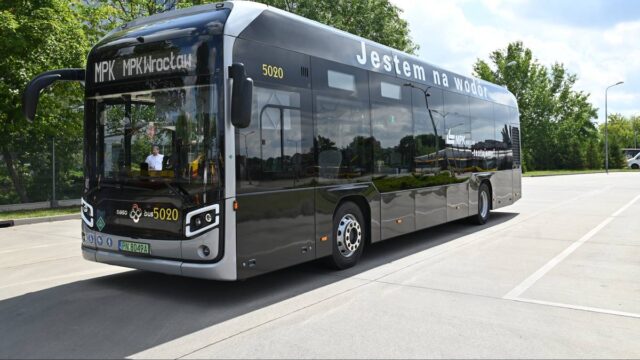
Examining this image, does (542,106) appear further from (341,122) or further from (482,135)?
(341,122)

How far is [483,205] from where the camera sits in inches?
493

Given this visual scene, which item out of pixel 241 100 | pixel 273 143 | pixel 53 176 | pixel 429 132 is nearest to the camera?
pixel 241 100

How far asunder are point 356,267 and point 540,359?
376 centimetres

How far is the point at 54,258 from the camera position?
890 cm

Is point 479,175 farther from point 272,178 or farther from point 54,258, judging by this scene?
point 54,258

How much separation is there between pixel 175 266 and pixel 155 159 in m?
1.21

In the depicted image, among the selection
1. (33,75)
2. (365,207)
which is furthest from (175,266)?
(33,75)

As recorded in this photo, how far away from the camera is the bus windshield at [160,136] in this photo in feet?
18.2

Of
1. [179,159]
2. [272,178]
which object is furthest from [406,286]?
[179,159]

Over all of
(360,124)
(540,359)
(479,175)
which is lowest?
(540,359)

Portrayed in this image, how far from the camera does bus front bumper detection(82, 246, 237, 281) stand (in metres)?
5.53

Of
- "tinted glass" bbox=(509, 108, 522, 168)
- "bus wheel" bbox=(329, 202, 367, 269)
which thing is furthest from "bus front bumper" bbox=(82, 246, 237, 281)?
"tinted glass" bbox=(509, 108, 522, 168)

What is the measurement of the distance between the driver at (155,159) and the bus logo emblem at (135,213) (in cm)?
47

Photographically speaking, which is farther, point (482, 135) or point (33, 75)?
point (33, 75)
